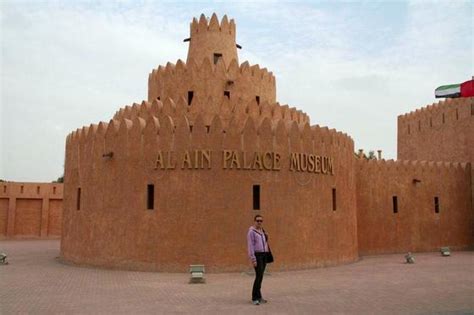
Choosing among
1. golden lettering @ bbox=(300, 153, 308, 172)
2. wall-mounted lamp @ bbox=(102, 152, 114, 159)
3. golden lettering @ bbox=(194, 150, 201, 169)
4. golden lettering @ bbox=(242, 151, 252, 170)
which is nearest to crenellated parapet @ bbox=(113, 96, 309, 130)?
golden lettering @ bbox=(300, 153, 308, 172)

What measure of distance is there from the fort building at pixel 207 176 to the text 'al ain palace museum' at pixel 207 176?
0.04 meters

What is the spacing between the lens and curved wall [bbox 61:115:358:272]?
1557 centimetres

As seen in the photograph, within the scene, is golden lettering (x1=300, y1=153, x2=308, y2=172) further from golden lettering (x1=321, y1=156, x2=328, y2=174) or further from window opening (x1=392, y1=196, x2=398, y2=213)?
window opening (x1=392, y1=196, x2=398, y2=213)

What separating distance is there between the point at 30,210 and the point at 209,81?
23.4m

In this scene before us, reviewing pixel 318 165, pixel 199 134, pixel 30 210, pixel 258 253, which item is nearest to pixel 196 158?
pixel 199 134

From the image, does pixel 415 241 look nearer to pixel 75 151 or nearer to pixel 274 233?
pixel 274 233

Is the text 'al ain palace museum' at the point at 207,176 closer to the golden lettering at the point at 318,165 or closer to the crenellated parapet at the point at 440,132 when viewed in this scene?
the golden lettering at the point at 318,165

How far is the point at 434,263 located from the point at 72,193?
14960mm

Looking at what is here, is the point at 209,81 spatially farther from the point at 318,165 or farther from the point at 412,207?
the point at 412,207

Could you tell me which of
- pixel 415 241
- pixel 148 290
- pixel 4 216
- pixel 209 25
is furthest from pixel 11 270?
pixel 4 216

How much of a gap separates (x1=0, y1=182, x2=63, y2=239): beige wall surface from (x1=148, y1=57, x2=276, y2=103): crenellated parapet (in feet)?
66.4

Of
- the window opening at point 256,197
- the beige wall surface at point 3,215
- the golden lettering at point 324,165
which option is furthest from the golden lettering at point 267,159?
the beige wall surface at point 3,215

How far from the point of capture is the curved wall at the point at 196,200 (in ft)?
51.1

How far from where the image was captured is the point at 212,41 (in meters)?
20.7
